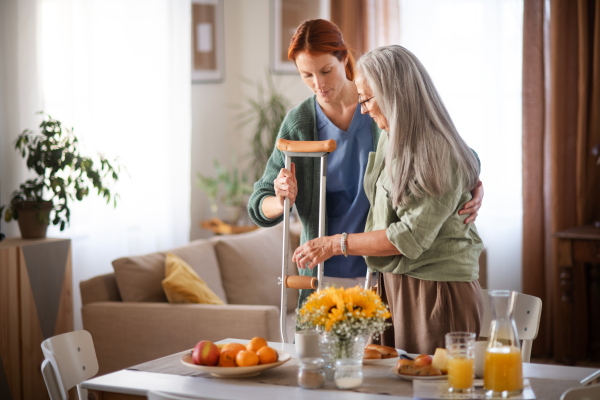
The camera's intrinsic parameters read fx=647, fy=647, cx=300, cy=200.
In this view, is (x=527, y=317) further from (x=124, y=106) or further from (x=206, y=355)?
(x=124, y=106)

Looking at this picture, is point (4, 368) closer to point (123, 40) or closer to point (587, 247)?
point (123, 40)

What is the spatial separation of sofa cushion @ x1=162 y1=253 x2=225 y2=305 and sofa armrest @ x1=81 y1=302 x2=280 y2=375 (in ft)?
0.17

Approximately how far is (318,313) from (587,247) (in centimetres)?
264

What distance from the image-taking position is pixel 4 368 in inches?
110

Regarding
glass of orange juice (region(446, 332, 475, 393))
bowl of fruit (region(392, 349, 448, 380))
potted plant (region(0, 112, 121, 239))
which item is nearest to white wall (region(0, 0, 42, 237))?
potted plant (region(0, 112, 121, 239))

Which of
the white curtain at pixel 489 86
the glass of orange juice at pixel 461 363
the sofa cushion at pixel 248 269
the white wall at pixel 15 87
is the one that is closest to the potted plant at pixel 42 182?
the white wall at pixel 15 87

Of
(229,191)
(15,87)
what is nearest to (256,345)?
(15,87)

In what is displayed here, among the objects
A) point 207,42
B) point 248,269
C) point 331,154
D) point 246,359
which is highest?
point 207,42

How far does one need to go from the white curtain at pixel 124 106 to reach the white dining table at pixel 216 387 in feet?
6.79

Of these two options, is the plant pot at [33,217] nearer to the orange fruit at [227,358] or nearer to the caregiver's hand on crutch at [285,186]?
the caregiver's hand on crutch at [285,186]

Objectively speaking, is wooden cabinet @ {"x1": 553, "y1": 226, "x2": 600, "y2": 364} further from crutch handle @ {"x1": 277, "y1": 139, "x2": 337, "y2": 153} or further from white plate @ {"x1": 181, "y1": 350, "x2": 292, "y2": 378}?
white plate @ {"x1": 181, "y1": 350, "x2": 292, "y2": 378}

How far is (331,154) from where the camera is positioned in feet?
6.84

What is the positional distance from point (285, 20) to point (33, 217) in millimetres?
2548

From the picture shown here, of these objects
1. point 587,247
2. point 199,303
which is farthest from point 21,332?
point 587,247
